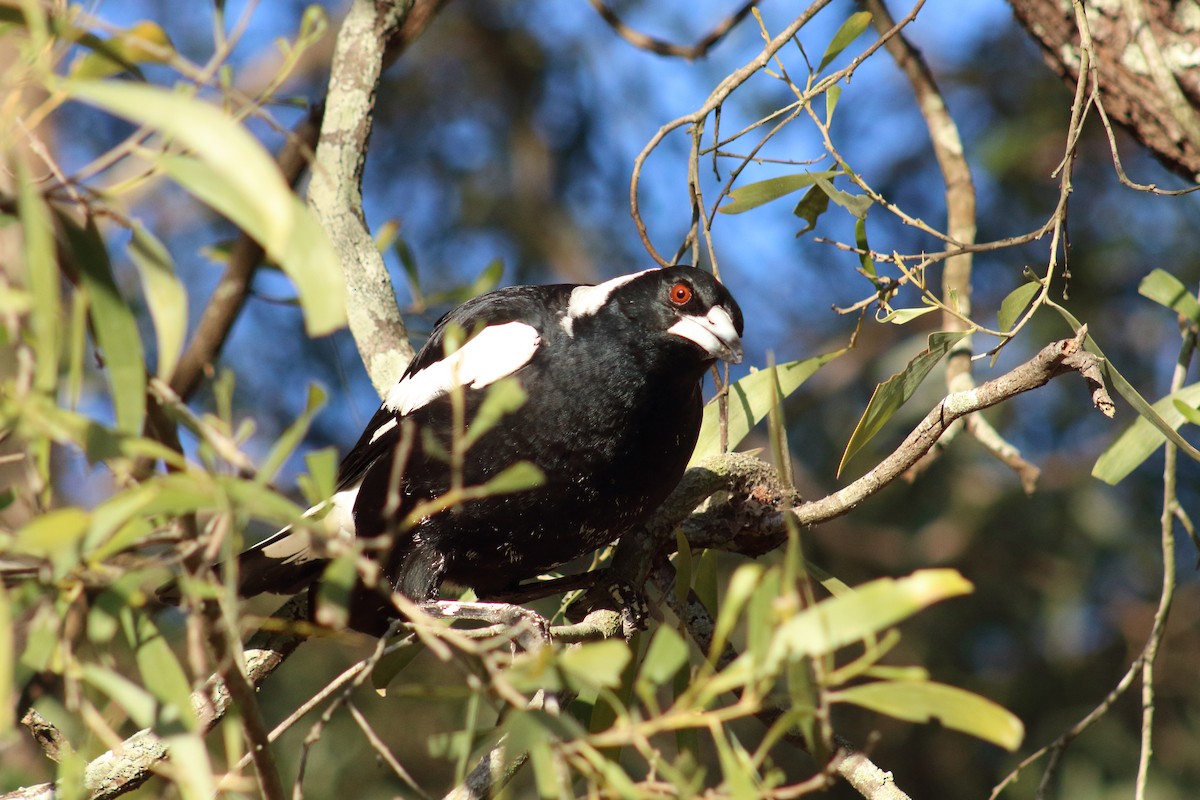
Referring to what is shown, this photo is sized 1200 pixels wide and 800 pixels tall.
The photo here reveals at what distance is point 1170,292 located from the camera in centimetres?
230

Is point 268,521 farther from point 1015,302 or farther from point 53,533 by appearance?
point 1015,302

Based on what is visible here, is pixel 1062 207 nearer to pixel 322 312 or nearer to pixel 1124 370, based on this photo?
pixel 322 312

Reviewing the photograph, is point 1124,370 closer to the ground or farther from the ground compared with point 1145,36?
closer to the ground

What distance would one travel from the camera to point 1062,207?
73.3 inches

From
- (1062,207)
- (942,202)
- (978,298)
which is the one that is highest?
(1062,207)

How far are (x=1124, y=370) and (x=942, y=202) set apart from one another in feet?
3.60

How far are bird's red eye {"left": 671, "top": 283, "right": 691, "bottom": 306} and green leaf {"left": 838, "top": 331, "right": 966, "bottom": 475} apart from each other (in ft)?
1.66

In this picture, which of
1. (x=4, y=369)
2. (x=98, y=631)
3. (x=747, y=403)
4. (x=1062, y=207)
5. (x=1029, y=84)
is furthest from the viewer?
(x=1029, y=84)

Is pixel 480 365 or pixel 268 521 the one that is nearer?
pixel 268 521

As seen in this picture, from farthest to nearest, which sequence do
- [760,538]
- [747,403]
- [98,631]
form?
[747,403] < [760,538] < [98,631]

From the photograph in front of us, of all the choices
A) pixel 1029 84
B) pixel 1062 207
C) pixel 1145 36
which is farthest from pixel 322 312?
pixel 1029 84

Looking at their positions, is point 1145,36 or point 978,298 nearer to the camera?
point 1145,36

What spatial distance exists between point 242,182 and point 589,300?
178 centimetres

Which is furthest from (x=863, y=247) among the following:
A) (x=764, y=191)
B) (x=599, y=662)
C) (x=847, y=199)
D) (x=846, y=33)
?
(x=599, y=662)
